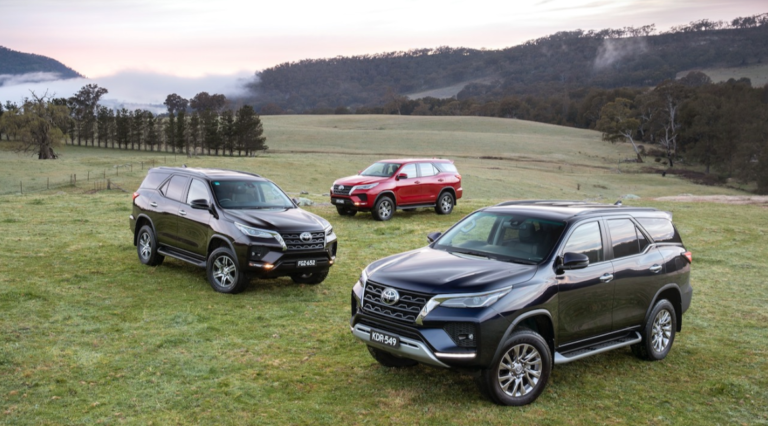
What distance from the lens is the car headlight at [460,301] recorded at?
18.7 ft

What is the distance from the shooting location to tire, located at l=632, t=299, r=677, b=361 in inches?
290

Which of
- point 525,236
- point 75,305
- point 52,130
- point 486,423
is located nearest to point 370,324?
point 486,423

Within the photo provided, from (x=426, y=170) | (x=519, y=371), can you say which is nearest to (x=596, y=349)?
(x=519, y=371)

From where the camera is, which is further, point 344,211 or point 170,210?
point 344,211

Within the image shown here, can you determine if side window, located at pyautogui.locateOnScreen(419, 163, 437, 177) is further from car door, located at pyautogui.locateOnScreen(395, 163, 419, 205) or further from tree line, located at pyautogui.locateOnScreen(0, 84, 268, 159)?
tree line, located at pyautogui.locateOnScreen(0, 84, 268, 159)

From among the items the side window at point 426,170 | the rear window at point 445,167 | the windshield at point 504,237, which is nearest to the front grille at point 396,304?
the windshield at point 504,237

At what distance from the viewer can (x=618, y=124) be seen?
308ft

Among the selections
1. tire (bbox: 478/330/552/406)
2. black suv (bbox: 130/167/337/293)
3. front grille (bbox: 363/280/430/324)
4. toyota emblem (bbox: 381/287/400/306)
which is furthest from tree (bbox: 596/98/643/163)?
toyota emblem (bbox: 381/287/400/306)

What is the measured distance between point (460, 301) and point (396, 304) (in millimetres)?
653

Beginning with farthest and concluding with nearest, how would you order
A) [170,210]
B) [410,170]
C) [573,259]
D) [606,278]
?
1. [410,170]
2. [170,210]
3. [606,278]
4. [573,259]

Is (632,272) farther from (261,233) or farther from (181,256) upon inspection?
(181,256)

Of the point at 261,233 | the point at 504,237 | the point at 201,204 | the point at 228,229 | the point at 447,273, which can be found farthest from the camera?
the point at 201,204

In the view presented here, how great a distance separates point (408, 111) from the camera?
553 ft

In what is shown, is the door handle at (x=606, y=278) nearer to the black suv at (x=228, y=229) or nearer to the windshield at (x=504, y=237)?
the windshield at (x=504, y=237)
